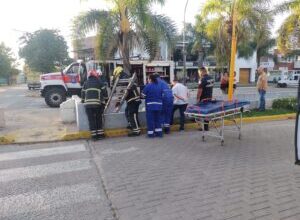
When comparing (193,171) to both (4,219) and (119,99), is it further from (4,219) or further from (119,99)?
(119,99)

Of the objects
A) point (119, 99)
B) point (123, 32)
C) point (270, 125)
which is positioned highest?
point (123, 32)

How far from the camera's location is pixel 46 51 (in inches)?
1603

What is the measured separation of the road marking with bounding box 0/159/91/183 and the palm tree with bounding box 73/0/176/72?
6610mm

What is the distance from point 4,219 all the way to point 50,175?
161 centimetres

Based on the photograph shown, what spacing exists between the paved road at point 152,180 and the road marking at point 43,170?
0.02 meters

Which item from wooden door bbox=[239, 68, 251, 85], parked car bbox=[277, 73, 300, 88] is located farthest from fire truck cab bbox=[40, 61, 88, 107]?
wooden door bbox=[239, 68, 251, 85]

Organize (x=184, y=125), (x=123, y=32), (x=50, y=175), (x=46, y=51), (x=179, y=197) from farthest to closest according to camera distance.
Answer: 1. (x=46, y=51)
2. (x=123, y=32)
3. (x=184, y=125)
4. (x=50, y=175)
5. (x=179, y=197)

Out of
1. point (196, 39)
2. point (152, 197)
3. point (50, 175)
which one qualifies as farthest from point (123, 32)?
point (196, 39)

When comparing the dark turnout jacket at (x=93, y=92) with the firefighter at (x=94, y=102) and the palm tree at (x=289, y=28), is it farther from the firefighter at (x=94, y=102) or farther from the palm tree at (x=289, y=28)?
the palm tree at (x=289, y=28)

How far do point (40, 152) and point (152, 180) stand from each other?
3208 mm

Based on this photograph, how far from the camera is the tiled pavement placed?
4086 mm

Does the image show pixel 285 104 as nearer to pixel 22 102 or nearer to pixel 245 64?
pixel 22 102

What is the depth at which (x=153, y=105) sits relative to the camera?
27.9 ft

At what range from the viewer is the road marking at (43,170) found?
5.58 metres
